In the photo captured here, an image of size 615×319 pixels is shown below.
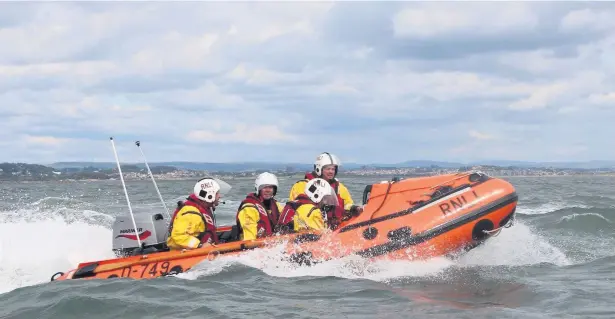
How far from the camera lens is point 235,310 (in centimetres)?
648

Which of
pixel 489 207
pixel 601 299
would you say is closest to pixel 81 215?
pixel 489 207

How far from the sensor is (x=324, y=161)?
33.5 feet

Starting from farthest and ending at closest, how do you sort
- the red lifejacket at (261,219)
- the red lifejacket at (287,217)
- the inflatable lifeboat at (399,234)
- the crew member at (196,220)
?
the red lifejacket at (287,217), the red lifejacket at (261,219), the crew member at (196,220), the inflatable lifeboat at (399,234)

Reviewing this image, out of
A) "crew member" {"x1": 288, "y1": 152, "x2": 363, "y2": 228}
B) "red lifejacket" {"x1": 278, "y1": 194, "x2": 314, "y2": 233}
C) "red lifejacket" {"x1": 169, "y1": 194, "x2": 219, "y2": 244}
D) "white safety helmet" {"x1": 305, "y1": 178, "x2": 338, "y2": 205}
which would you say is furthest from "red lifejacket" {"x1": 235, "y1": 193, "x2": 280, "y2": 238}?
"crew member" {"x1": 288, "y1": 152, "x2": 363, "y2": 228}

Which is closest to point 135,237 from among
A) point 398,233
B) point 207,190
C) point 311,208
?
point 207,190

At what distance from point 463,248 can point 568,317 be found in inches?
103

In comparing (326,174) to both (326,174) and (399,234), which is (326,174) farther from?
(399,234)

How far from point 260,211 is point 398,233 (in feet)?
5.53

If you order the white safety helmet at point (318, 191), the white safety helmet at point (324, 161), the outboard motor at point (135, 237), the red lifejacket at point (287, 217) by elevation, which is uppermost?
the white safety helmet at point (324, 161)

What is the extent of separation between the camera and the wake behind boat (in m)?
8.26

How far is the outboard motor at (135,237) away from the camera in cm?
909

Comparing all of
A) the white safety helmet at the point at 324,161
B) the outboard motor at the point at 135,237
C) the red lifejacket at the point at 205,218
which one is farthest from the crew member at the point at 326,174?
the outboard motor at the point at 135,237

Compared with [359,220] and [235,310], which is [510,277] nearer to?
[359,220]

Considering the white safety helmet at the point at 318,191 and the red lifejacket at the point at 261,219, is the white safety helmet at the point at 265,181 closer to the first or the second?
the red lifejacket at the point at 261,219
